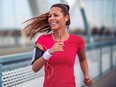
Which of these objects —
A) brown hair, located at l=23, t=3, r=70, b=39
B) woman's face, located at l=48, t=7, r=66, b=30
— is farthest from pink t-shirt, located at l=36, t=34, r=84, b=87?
brown hair, located at l=23, t=3, r=70, b=39

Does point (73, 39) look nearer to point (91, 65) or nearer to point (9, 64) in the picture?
point (9, 64)

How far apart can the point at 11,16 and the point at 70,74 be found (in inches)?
731

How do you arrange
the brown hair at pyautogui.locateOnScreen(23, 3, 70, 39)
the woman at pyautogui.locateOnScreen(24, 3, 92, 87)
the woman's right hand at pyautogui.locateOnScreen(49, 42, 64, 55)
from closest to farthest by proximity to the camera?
the woman's right hand at pyautogui.locateOnScreen(49, 42, 64, 55)
the woman at pyautogui.locateOnScreen(24, 3, 92, 87)
the brown hair at pyautogui.locateOnScreen(23, 3, 70, 39)

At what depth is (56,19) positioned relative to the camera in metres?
2.43

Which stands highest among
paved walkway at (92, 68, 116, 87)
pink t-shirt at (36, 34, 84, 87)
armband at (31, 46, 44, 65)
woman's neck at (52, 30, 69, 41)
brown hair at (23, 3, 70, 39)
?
brown hair at (23, 3, 70, 39)

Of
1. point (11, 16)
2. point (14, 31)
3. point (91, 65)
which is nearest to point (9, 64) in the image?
point (91, 65)

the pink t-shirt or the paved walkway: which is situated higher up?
the pink t-shirt

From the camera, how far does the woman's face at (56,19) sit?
7.97 ft

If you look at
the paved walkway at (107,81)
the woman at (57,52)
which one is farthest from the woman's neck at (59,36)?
the paved walkway at (107,81)

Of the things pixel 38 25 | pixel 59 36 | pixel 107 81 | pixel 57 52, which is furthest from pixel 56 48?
pixel 107 81

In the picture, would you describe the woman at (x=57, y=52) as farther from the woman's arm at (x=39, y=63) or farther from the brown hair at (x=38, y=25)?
the brown hair at (x=38, y=25)

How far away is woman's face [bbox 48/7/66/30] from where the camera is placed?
95.6 inches

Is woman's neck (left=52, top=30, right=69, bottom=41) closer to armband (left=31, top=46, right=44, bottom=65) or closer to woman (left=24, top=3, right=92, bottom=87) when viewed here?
woman (left=24, top=3, right=92, bottom=87)

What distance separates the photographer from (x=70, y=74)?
2447 millimetres
